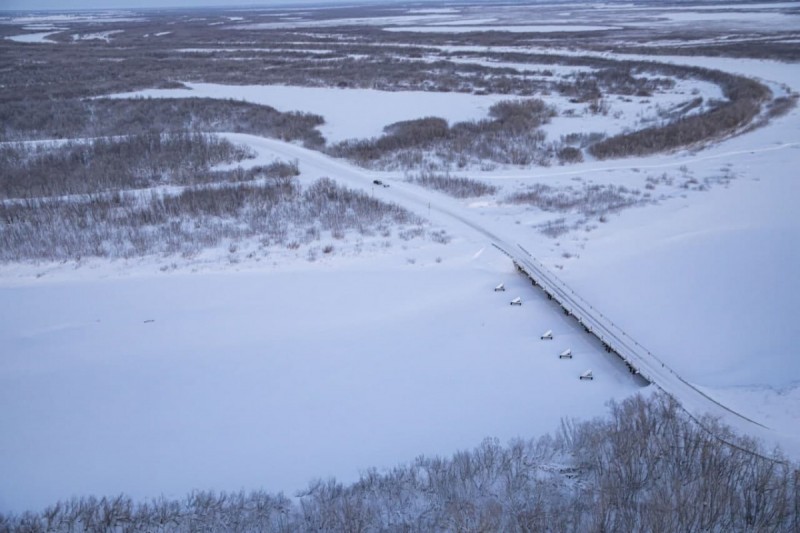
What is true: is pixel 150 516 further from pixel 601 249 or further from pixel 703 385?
pixel 601 249

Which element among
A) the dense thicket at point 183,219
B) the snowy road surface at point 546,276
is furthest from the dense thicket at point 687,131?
the dense thicket at point 183,219

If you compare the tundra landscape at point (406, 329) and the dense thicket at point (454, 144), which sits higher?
the dense thicket at point (454, 144)

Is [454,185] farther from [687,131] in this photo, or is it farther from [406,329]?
[687,131]

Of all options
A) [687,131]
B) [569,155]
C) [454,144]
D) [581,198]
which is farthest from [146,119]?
[687,131]

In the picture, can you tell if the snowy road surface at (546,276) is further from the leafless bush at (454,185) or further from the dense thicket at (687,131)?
the dense thicket at (687,131)

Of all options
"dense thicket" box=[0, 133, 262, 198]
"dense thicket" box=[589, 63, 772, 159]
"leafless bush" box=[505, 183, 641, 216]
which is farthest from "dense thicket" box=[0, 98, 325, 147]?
"dense thicket" box=[589, 63, 772, 159]

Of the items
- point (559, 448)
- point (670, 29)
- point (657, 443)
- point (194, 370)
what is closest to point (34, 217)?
point (194, 370)

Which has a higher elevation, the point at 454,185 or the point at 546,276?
the point at 454,185

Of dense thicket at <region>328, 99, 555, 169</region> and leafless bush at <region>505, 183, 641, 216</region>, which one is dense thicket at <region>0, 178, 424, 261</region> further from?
dense thicket at <region>328, 99, 555, 169</region>
